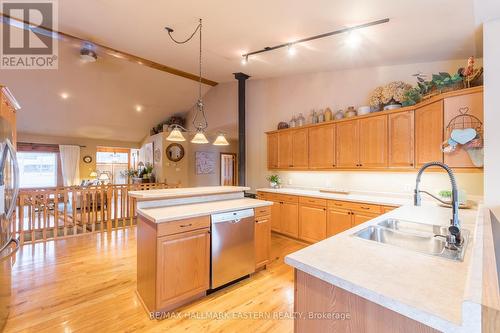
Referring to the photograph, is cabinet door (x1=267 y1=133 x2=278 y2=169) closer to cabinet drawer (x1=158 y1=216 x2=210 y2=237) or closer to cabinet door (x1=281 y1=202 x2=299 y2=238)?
cabinet door (x1=281 y1=202 x2=299 y2=238)

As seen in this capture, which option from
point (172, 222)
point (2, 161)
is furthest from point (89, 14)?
point (172, 222)

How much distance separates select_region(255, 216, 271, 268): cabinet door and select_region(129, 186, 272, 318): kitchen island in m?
0.03

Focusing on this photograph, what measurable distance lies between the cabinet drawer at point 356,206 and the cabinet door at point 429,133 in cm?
78

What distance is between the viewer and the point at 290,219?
13.4 feet

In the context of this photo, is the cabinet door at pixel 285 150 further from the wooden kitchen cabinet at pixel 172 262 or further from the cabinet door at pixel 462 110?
the wooden kitchen cabinet at pixel 172 262

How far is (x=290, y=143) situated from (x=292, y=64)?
143 centimetres

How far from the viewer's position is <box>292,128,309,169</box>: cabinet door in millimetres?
4195

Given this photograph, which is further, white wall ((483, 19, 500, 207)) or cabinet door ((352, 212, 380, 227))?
cabinet door ((352, 212, 380, 227))

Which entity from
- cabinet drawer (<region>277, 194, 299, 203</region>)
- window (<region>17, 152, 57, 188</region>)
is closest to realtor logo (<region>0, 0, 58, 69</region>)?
window (<region>17, 152, 57, 188</region>)

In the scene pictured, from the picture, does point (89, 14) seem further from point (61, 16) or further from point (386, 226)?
point (386, 226)

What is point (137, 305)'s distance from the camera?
2.24 metres

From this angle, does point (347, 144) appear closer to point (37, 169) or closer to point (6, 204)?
point (6, 204)

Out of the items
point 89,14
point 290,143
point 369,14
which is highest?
Result: point 89,14

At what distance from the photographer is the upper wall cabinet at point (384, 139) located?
2.52 meters
